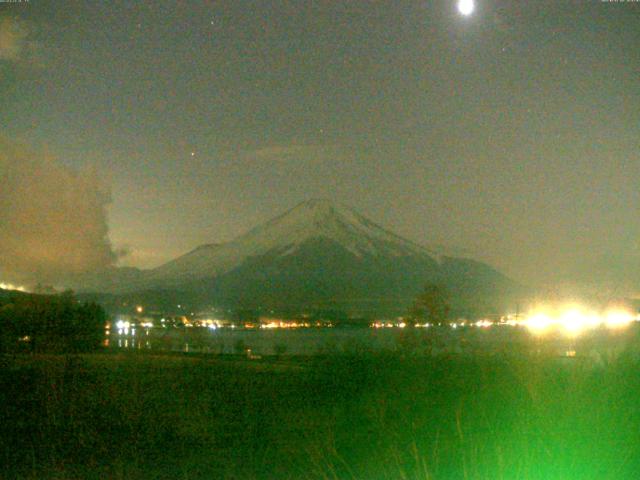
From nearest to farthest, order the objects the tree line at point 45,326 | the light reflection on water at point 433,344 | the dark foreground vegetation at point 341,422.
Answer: the dark foreground vegetation at point 341,422
the light reflection on water at point 433,344
the tree line at point 45,326

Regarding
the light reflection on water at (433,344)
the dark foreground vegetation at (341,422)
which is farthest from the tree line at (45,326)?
the dark foreground vegetation at (341,422)

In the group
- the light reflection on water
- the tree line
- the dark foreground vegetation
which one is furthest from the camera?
the tree line

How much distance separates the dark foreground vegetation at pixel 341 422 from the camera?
9.84 m

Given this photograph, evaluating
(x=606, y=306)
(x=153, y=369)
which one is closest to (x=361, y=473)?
(x=153, y=369)

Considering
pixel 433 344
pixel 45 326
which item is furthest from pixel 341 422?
pixel 433 344

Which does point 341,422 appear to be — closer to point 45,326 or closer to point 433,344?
point 45,326

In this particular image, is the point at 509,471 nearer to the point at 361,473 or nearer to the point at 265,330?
the point at 361,473

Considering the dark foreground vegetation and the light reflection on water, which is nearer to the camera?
the dark foreground vegetation

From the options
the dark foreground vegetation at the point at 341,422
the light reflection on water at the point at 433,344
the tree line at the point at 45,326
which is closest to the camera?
the dark foreground vegetation at the point at 341,422

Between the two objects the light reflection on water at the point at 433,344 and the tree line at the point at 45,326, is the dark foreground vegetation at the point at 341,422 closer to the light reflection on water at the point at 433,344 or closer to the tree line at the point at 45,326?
the light reflection on water at the point at 433,344

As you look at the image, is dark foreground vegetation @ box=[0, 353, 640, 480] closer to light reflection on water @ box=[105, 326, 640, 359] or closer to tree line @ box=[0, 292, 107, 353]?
light reflection on water @ box=[105, 326, 640, 359]

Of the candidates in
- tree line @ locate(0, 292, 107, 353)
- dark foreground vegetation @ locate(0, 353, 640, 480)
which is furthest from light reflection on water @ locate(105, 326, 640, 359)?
tree line @ locate(0, 292, 107, 353)

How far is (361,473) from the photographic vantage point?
10859 millimetres

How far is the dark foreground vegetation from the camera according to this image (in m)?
9.84
